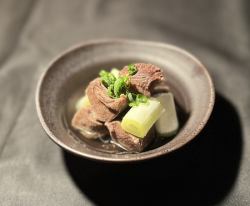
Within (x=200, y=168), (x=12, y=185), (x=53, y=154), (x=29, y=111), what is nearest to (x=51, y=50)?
(x=29, y=111)

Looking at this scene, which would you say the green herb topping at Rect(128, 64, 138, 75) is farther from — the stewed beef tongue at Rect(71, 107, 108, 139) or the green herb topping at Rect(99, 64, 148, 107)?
the stewed beef tongue at Rect(71, 107, 108, 139)

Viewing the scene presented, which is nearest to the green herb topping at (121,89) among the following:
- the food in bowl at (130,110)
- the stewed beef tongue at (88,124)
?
the food in bowl at (130,110)

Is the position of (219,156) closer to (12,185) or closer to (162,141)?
(162,141)

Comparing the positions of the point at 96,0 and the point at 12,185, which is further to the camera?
the point at 96,0

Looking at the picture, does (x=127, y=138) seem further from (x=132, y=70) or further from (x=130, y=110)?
(x=132, y=70)

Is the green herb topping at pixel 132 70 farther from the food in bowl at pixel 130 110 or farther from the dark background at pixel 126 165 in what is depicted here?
the dark background at pixel 126 165

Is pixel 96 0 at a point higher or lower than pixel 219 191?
higher

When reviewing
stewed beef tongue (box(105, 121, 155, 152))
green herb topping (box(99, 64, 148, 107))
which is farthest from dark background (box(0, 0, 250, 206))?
green herb topping (box(99, 64, 148, 107))

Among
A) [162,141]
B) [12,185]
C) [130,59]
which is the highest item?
[130,59]
